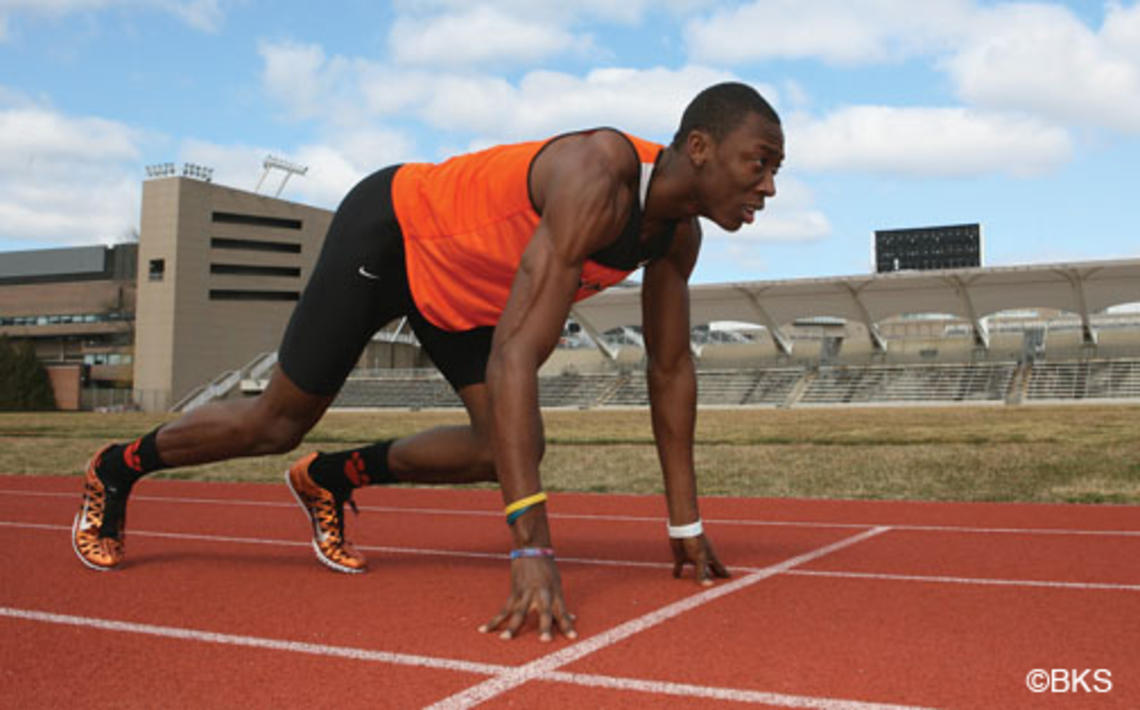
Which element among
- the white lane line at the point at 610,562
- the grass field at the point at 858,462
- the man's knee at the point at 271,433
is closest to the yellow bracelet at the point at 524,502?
the man's knee at the point at 271,433

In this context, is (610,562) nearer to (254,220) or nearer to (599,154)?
(599,154)

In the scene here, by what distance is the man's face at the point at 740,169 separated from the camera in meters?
3.24

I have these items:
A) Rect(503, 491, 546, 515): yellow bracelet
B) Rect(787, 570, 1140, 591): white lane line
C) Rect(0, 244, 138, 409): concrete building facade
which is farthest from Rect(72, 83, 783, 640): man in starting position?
Rect(0, 244, 138, 409): concrete building facade

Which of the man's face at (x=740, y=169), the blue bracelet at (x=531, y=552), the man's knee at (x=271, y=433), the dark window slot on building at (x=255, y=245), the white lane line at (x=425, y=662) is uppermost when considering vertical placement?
the dark window slot on building at (x=255, y=245)

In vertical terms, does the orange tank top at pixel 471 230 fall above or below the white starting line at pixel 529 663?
above

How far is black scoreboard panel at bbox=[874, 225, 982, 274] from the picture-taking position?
201 feet

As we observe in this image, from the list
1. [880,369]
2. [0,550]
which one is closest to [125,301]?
[880,369]

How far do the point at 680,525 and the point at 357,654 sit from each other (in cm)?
152

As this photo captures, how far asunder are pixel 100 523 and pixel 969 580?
3677 millimetres

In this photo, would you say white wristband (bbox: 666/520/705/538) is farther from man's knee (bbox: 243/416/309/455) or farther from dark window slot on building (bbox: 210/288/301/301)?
dark window slot on building (bbox: 210/288/301/301)

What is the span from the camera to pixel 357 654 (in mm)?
2771

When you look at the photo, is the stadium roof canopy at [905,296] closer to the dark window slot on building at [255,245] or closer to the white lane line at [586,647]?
the dark window slot on building at [255,245]

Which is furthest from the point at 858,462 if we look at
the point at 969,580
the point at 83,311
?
the point at 83,311

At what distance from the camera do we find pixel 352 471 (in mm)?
4371
